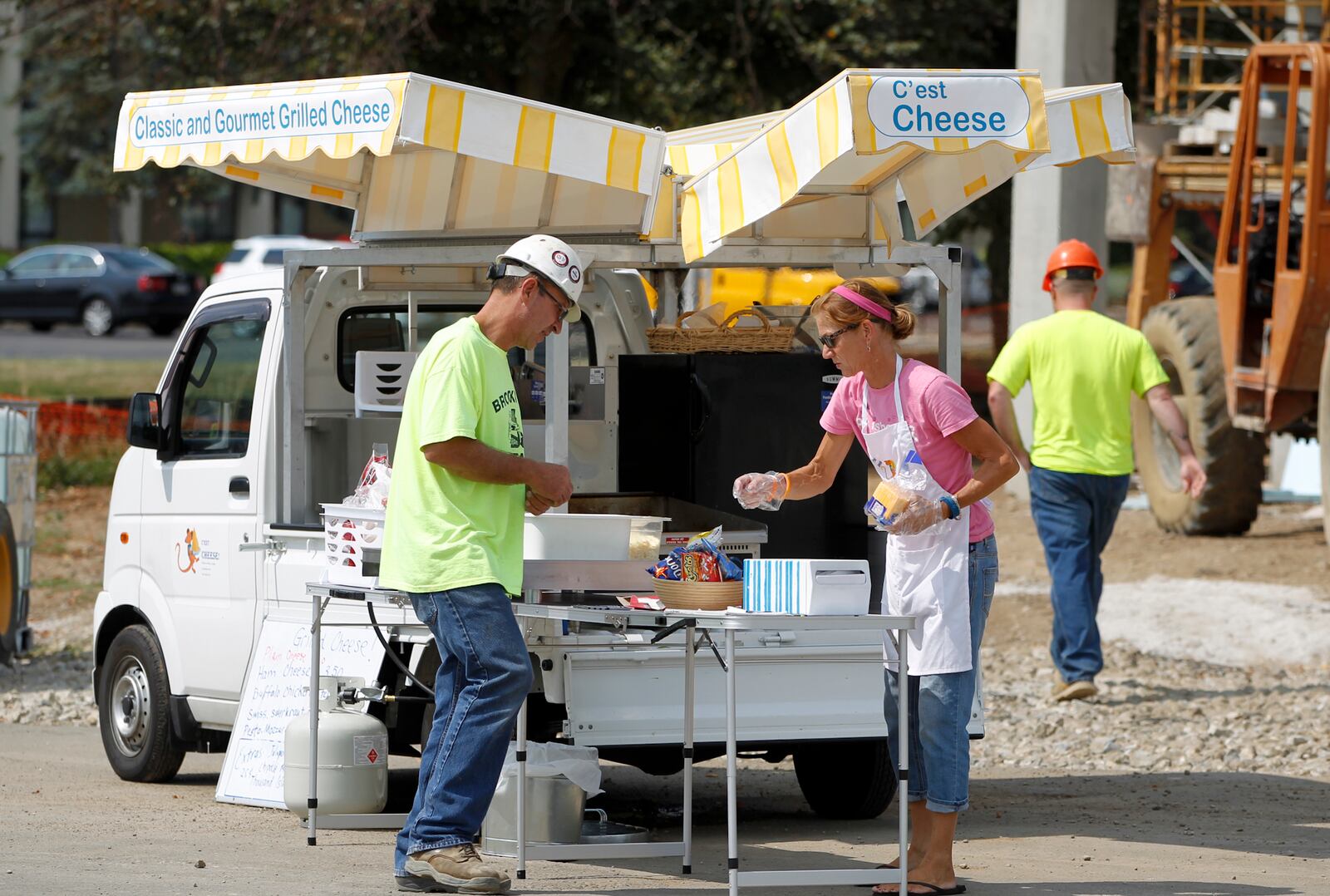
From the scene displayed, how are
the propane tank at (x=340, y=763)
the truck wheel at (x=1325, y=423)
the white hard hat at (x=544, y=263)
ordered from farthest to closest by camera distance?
1. the truck wheel at (x=1325, y=423)
2. the propane tank at (x=340, y=763)
3. the white hard hat at (x=544, y=263)

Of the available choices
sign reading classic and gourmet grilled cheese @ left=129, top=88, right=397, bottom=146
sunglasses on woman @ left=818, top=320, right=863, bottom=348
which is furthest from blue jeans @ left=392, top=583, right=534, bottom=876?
sign reading classic and gourmet grilled cheese @ left=129, top=88, right=397, bottom=146

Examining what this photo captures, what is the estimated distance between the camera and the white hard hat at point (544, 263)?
591 centimetres

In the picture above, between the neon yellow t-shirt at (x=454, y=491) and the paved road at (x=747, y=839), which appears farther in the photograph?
the paved road at (x=747, y=839)

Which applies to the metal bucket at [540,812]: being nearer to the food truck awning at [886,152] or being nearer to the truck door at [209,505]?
the truck door at [209,505]

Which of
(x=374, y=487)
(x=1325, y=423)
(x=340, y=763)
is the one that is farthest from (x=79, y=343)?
(x=374, y=487)

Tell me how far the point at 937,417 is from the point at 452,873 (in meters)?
1.91

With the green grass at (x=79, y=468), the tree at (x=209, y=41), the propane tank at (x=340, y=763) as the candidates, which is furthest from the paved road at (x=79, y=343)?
the propane tank at (x=340, y=763)

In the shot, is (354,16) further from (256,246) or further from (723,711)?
(256,246)

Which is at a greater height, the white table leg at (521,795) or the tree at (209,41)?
the tree at (209,41)

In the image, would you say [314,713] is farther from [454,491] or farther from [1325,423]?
[1325,423]

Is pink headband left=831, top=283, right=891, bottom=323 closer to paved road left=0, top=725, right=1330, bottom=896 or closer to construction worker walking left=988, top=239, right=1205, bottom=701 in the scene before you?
paved road left=0, top=725, right=1330, bottom=896

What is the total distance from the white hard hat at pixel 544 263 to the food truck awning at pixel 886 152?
2.75 feet

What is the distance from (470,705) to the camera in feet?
19.1

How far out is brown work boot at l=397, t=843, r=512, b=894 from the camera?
5.82 m
